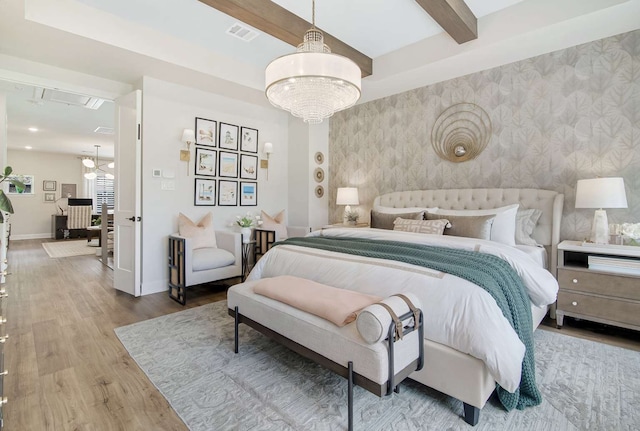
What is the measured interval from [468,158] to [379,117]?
1538mm

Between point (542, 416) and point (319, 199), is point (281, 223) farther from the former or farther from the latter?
point (542, 416)

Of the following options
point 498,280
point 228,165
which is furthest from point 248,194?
point 498,280

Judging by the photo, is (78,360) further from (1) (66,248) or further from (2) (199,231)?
(1) (66,248)

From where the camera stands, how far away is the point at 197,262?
3.48 metres

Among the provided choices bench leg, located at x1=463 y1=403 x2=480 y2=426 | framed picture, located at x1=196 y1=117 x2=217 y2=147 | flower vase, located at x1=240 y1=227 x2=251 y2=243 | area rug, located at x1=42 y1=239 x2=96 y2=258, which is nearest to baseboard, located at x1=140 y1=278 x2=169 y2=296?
flower vase, located at x1=240 y1=227 x2=251 y2=243

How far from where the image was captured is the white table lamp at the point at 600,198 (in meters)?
2.54

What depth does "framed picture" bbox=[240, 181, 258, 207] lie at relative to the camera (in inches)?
190

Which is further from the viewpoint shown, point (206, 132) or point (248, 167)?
point (248, 167)

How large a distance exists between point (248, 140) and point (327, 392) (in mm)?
3975

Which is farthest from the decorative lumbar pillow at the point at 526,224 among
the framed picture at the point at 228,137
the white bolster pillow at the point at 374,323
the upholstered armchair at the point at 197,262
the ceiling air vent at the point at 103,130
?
the ceiling air vent at the point at 103,130

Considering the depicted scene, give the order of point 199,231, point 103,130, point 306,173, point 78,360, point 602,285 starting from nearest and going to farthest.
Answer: point 78,360
point 602,285
point 199,231
point 306,173
point 103,130

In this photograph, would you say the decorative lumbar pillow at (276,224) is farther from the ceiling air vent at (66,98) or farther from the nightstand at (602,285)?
the nightstand at (602,285)

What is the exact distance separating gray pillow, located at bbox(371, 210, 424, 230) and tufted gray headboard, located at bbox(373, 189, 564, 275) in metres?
0.67

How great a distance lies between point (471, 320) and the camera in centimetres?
150
